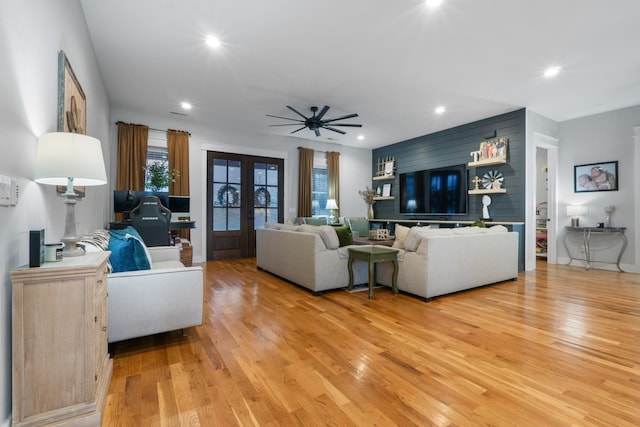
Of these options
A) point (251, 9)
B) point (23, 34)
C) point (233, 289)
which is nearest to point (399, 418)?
point (23, 34)

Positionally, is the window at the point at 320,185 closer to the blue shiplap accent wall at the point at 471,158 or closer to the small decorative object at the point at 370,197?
the small decorative object at the point at 370,197

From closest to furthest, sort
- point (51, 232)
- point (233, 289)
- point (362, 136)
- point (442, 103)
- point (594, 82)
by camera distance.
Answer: point (51, 232), point (233, 289), point (594, 82), point (442, 103), point (362, 136)

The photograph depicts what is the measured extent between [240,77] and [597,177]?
6591mm

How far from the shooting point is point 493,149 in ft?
18.9

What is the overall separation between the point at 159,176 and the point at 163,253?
90.9 inches

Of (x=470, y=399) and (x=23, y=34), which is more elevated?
(x=23, y=34)

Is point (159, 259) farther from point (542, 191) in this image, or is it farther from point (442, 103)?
point (542, 191)

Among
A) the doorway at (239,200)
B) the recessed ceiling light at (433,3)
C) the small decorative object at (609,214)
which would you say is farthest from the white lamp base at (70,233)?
the small decorative object at (609,214)

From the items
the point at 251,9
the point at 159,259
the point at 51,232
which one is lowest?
the point at 159,259

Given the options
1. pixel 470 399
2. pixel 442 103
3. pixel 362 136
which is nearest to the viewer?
pixel 470 399

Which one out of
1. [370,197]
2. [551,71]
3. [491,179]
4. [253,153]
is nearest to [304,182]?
[253,153]

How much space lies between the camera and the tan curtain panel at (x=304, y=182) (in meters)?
7.45

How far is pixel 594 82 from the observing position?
436 centimetres

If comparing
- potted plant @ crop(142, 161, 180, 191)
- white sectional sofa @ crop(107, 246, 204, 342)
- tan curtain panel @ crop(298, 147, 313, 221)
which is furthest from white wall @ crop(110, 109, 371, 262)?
white sectional sofa @ crop(107, 246, 204, 342)
